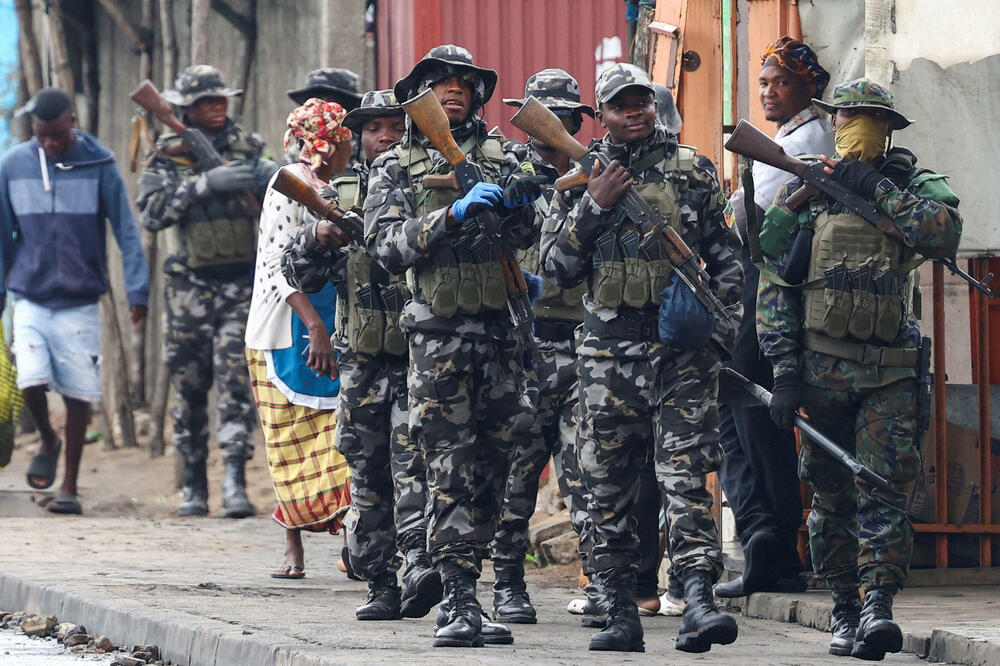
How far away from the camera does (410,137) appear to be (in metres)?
6.39

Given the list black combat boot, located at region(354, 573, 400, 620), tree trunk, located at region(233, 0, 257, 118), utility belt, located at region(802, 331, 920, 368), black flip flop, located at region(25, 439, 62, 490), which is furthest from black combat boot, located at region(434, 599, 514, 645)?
A: tree trunk, located at region(233, 0, 257, 118)

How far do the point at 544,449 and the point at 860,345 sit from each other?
149 cm

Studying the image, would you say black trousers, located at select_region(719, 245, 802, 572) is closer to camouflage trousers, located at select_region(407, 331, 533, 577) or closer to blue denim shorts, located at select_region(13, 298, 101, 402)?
camouflage trousers, located at select_region(407, 331, 533, 577)

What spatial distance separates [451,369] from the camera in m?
6.18

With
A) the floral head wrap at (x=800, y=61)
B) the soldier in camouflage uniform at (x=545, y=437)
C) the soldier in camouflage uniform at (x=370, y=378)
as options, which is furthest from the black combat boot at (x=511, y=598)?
the floral head wrap at (x=800, y=61)

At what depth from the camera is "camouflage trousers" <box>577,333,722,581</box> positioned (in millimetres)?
6027

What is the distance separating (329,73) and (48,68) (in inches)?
320

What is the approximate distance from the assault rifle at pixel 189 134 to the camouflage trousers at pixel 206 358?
22.5 inches

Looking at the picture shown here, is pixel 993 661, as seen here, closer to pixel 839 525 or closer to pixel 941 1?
pixel 839 525

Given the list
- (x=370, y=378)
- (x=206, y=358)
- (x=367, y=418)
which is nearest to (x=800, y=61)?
(x=370, y=378)

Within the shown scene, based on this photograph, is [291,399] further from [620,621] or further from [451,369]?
[620,621]

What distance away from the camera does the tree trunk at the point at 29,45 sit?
13.9m

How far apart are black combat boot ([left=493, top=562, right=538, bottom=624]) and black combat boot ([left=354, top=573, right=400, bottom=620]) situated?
40 cm

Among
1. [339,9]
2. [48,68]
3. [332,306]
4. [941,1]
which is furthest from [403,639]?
[48,68]
